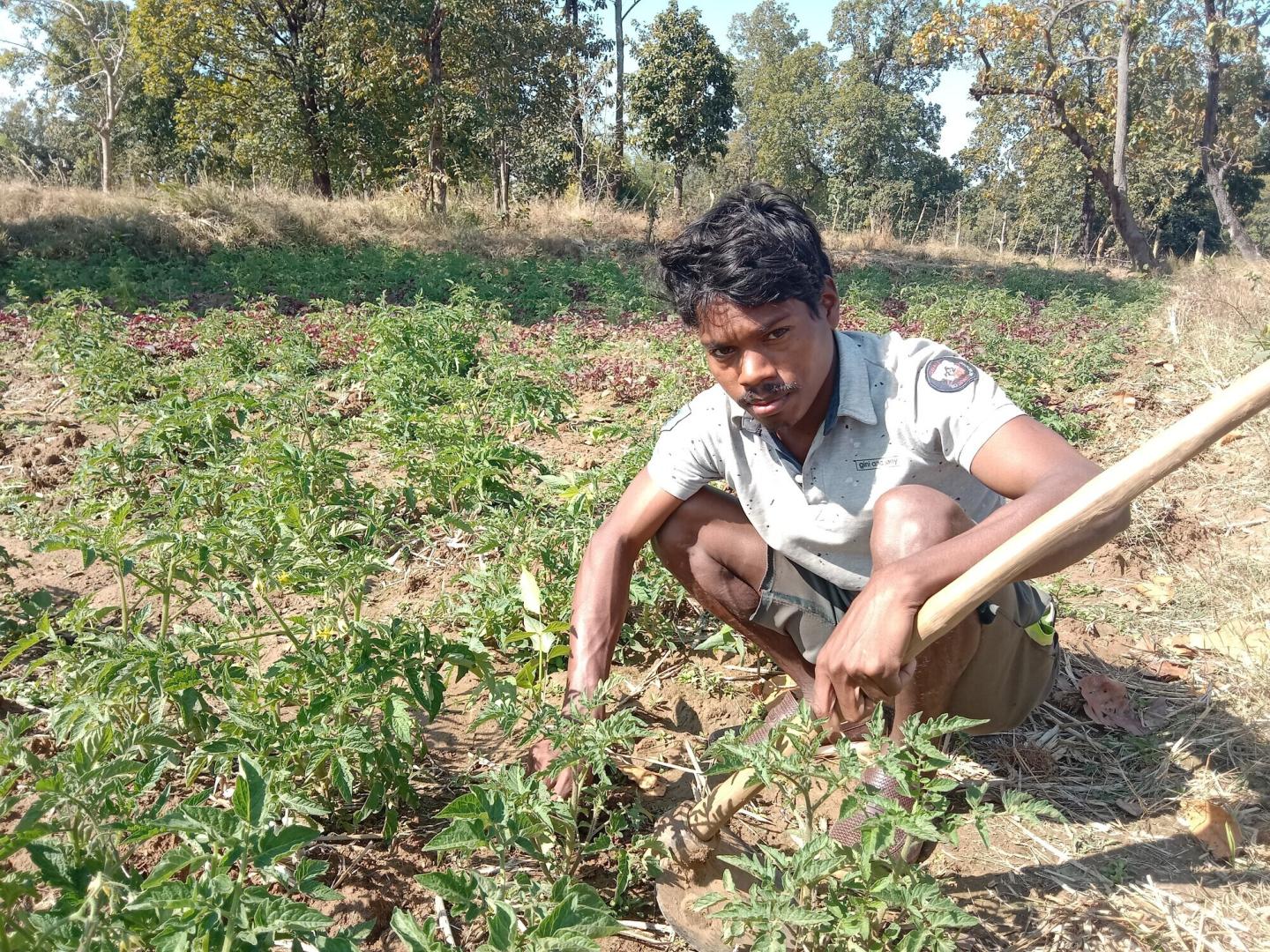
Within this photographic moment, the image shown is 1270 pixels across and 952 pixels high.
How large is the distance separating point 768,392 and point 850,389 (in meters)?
0.21

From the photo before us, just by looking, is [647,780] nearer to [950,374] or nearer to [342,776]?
[342,776]

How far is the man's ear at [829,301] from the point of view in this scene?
2.06 metres

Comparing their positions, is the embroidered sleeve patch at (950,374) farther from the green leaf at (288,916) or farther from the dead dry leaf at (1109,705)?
the green leaf at (288,916)

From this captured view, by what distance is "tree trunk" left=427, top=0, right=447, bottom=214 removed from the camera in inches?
575

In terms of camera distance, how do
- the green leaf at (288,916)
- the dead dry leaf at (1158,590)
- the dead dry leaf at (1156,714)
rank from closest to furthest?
the green leaf at (288,916) < the dead dry leaf at (1156,714) < the dead dry leaf at (1158,590)

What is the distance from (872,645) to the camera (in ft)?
5.12

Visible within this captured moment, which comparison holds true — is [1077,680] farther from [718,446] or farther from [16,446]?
[16,446]

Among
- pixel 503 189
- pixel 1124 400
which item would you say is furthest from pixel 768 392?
pixel 503 189

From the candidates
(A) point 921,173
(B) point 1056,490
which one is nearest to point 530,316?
(B) point 1056,490

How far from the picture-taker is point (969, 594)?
1480 mm

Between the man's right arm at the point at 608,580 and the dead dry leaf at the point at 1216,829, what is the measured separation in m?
1.43

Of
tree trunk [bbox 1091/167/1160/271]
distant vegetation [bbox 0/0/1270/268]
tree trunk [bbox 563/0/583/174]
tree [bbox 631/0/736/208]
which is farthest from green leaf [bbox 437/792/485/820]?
tree trunk [bbox 1091/167/1160/271]

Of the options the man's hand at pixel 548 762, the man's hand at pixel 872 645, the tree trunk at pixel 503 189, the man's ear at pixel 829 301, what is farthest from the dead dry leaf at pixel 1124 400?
the tree trunk at pixel 503 189

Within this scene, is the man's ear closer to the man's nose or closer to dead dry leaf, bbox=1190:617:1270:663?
the man's nose
